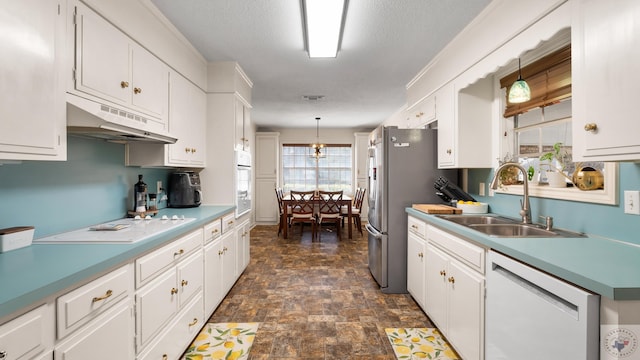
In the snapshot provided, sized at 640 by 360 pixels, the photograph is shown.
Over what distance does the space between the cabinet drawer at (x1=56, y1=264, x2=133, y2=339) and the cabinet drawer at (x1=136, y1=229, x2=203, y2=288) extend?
0.07 m

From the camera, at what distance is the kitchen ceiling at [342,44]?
6.69 feet

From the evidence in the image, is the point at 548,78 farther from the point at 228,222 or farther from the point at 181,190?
the point at 181,190

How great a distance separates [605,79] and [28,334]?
2.20 meters

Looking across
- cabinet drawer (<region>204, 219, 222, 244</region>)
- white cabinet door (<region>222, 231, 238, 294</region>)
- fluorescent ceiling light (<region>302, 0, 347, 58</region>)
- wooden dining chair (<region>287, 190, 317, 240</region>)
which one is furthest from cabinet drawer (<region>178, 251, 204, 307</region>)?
wooden dining chair (<region>287, 190, 317, 240</region>)

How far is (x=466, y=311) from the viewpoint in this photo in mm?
1647

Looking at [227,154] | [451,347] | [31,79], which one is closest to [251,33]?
[227,154]

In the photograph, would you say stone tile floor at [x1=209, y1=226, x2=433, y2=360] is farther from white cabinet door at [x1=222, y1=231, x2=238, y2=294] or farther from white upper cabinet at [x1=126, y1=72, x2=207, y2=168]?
A: white upper cabinet at [x1=126, y1=72, x2=207, y2=168]

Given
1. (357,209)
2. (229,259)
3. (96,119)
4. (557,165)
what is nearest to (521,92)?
(557,165)

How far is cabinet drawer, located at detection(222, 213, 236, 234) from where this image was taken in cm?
259

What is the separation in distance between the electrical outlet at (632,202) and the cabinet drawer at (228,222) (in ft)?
8.88

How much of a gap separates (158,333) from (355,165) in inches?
234

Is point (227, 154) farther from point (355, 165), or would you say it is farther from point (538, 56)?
point (355, 165)

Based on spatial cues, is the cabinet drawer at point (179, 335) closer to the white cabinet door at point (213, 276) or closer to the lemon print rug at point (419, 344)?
the white cabinet door at point (213, 276)

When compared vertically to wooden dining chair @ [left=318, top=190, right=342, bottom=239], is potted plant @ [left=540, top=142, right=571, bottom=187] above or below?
above
